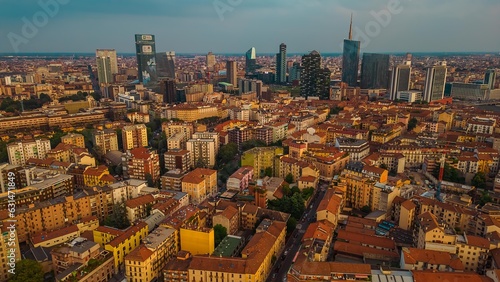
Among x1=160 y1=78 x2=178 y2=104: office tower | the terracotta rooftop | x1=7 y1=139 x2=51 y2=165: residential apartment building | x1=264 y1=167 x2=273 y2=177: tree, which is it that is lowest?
x1=264 y1=167 x2=273 y2=177: tree

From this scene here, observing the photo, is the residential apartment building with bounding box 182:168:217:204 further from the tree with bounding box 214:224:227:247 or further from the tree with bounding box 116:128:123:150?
the tree with bounding box 116:128:123:150

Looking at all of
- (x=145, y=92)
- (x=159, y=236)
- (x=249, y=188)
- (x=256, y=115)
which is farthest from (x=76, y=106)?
(x=159, y=236)

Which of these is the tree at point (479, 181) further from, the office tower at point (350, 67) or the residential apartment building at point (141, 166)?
the office tower at point (350, 67)

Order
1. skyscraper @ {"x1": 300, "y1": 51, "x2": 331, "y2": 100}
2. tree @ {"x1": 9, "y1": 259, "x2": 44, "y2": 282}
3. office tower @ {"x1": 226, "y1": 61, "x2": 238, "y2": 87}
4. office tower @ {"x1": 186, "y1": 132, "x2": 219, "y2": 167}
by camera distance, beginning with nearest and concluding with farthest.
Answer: tree @ {"x1": 9, "y1": 259, "x2": 44, "y2": 282}
office tower @ {"x1": 186, "y1": 132, "x2": 219, "y2": 167}
skyscraper @ {"x1": 300, "y1": 51, "x2": 331, "y2": 100}
office tower @ {"x1": 226, "y1": 61, "x2": 238, "y2": 87}

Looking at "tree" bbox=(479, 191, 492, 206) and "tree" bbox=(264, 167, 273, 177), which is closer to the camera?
"tree" bbox=(479, 191, 492, 206)

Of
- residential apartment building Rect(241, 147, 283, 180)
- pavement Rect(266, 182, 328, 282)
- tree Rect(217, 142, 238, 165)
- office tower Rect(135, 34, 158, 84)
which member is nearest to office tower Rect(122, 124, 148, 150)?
tree Rect(217, 142, 238, 165)

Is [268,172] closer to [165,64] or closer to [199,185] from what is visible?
[199,185]
